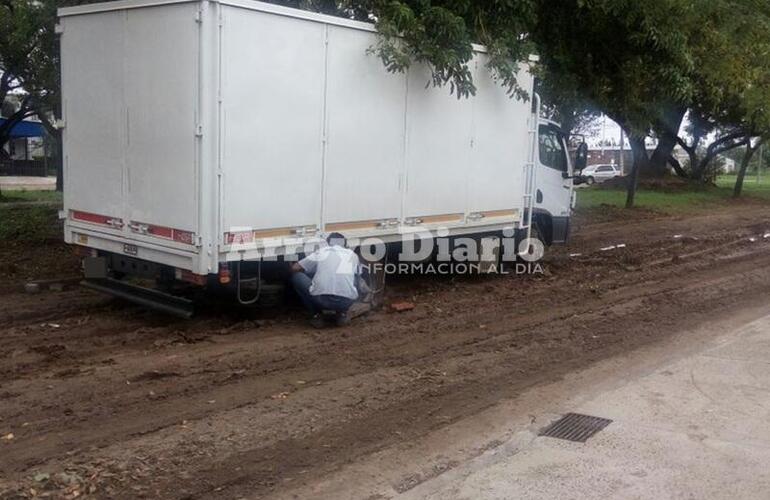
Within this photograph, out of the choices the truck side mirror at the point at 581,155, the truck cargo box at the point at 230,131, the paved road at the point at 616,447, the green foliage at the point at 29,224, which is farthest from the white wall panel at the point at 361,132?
the green foliage at the point at 29,224

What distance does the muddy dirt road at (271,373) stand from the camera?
480 centimetres

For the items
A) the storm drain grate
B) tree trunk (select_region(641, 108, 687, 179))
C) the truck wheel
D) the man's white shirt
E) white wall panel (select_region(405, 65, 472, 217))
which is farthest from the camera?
tree trunk (select_region(641, 108, 687, 179))

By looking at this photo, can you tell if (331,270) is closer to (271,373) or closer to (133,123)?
(271,373)

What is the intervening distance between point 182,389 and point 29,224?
9546mm

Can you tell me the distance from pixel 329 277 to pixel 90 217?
2.68 m

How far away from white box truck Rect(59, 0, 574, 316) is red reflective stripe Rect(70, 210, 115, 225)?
4 centimetres

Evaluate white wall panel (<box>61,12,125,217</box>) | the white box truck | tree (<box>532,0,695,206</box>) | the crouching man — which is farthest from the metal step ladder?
white wall panel (<box>61,12,125,217</box>)

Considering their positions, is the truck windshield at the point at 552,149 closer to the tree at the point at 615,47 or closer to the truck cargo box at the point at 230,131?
the tree at the point at 615,47

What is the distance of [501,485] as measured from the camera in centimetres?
455

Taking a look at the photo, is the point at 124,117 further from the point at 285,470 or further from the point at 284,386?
the point at 285,470

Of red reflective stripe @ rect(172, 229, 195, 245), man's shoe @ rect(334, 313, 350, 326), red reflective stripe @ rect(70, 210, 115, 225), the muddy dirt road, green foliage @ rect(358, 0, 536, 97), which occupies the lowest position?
the muddy dirt road

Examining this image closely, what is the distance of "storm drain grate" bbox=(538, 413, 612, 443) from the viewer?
5.36 m

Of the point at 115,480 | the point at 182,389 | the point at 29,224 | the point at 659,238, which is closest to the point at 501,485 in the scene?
the point at 115,480

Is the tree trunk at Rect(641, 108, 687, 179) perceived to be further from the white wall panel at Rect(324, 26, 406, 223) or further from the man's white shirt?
the man's white shirt
